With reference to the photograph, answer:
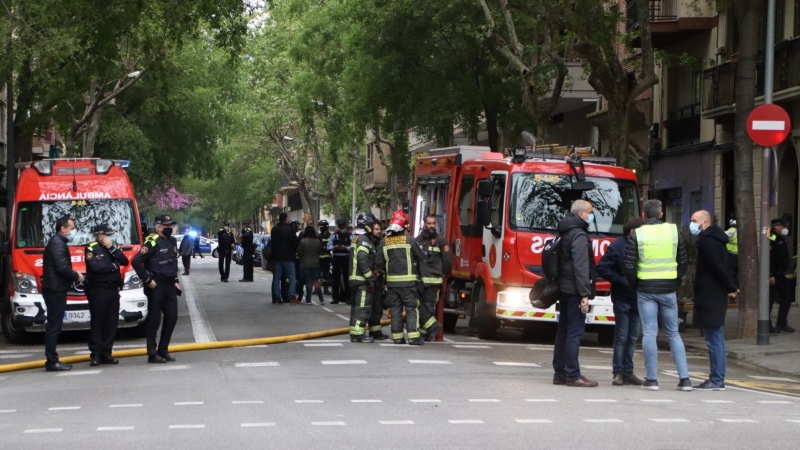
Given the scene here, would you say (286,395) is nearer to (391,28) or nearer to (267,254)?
(267,254)

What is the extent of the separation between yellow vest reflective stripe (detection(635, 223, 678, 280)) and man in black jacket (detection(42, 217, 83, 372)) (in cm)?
661

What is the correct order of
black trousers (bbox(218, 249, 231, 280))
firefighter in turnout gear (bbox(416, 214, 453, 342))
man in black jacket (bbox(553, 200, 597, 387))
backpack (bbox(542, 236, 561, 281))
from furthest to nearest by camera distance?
black trousers (bbox(218, 249, 231, 280))
firefighter in turnout gear (bbox(416, 214, 453, 342))
backpack (bbox(542, 236, 561, 281))
man in black jacket (bbox(553, 200, 597, 387))

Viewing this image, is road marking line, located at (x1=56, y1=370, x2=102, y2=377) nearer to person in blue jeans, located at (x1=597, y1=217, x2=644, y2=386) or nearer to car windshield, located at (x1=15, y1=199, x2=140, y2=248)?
car windshield, located at (x1=15, y1=199, x2=140, y2=248)

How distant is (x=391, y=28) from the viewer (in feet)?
103

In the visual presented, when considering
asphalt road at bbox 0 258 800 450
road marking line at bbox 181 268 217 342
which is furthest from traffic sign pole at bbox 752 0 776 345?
road marking line at bbox 181 268 217 342

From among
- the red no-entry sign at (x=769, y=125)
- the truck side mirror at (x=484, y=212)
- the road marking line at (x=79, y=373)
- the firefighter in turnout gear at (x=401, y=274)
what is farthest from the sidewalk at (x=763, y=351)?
the road marking line at (x=79, y=373)

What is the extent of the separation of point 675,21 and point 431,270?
48.3 ft

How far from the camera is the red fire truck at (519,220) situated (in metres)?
17.4

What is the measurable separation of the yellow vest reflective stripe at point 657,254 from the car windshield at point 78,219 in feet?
31.8

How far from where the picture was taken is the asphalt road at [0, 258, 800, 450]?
9.09 meters

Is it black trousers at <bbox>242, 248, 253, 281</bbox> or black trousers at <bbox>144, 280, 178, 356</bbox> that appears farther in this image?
black trousers at <bbox>242, 248, 253, 281</bbox>

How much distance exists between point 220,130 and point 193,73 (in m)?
4.04

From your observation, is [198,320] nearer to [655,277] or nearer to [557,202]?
[557,202]

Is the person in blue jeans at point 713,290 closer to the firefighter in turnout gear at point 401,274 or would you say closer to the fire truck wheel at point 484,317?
the firefighter in turnout gear at point 401,274
